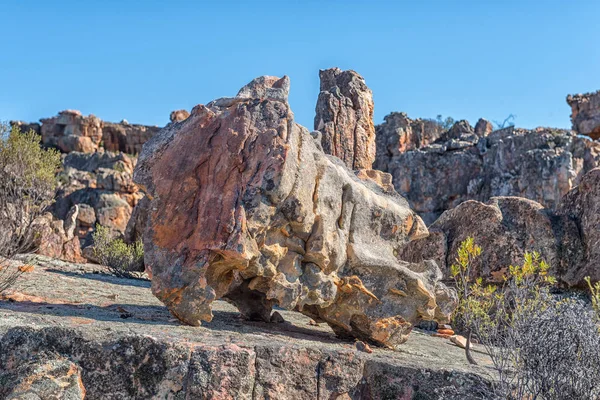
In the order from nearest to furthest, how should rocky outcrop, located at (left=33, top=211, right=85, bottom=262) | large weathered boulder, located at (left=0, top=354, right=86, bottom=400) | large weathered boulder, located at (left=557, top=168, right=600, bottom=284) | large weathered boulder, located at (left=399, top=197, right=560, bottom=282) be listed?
large weathered boulder, located at (left=0, top=354, right=86, bottom=400) < large weathered boulder, located at (left=557, top=168, right=600, bottom=284) < large weathered boulder, located at (left=399, top=197, right=560, bottom=282) < rocky outcrop, located at (left=33, top=211, right=85, bottom=262)

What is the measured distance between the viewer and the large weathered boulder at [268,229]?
535 centimetres

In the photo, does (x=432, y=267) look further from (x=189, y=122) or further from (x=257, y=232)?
(x=189, y=122)

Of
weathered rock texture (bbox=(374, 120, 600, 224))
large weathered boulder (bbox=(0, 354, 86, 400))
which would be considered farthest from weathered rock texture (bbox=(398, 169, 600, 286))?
weathered rock texture (bbox=(374, 120, 600, 224))

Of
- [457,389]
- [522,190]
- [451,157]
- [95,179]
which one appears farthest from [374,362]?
[95,179]

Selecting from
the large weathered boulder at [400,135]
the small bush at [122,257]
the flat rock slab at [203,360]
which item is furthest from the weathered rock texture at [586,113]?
the flat rock slab at [203,360]

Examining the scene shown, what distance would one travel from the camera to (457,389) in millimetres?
4750

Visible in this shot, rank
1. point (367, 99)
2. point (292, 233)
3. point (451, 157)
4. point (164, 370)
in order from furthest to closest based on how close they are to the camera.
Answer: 1. point (451, 157)
2. point (367, 99)
3. point (292, 233)
4. point (164, 370)

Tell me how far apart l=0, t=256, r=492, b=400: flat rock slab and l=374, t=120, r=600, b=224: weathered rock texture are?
26.4 meters

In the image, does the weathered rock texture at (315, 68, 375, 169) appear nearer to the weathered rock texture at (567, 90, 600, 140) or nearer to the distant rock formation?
the distant rock formation

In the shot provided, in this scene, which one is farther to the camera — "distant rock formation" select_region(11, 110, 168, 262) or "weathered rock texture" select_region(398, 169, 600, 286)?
"distant rock formation" select_region(11, 110, 168, 262)

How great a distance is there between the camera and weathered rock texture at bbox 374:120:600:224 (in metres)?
30.4

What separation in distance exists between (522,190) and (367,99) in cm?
2226

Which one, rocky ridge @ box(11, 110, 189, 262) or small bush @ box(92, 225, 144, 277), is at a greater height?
rocky ridge @ box(11, 110, 189, 262)

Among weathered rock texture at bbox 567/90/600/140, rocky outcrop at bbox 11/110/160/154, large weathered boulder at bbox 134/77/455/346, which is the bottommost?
large weathered boulder at bbox 134/77/455/346
